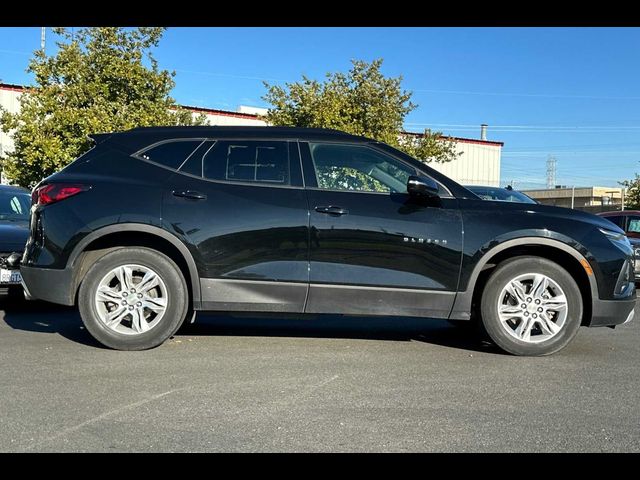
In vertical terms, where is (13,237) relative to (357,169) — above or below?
below

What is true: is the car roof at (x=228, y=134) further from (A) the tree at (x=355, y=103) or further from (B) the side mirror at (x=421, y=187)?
(A) the tree at (x=355, y=103)

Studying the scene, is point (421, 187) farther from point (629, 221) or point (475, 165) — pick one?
point (475, 165)

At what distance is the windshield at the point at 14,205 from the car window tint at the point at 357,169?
4682 mm

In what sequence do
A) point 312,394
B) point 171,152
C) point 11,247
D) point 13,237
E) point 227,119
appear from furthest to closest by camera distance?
point 227,119, point 13,237, point 11,247, point 171,152, point 312,394

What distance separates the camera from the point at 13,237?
6.84m

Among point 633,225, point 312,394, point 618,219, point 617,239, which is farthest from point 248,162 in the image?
point 618,219

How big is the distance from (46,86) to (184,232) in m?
13.5

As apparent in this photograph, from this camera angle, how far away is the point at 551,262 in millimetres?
5324

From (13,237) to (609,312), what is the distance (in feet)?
20.2

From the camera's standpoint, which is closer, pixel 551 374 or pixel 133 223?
pixel 551 374

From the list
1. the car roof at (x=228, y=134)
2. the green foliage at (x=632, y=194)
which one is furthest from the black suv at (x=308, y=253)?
the green foliage at (x=632, y=194)

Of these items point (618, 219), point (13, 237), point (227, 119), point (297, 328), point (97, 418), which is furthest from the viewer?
point (227, 119)
